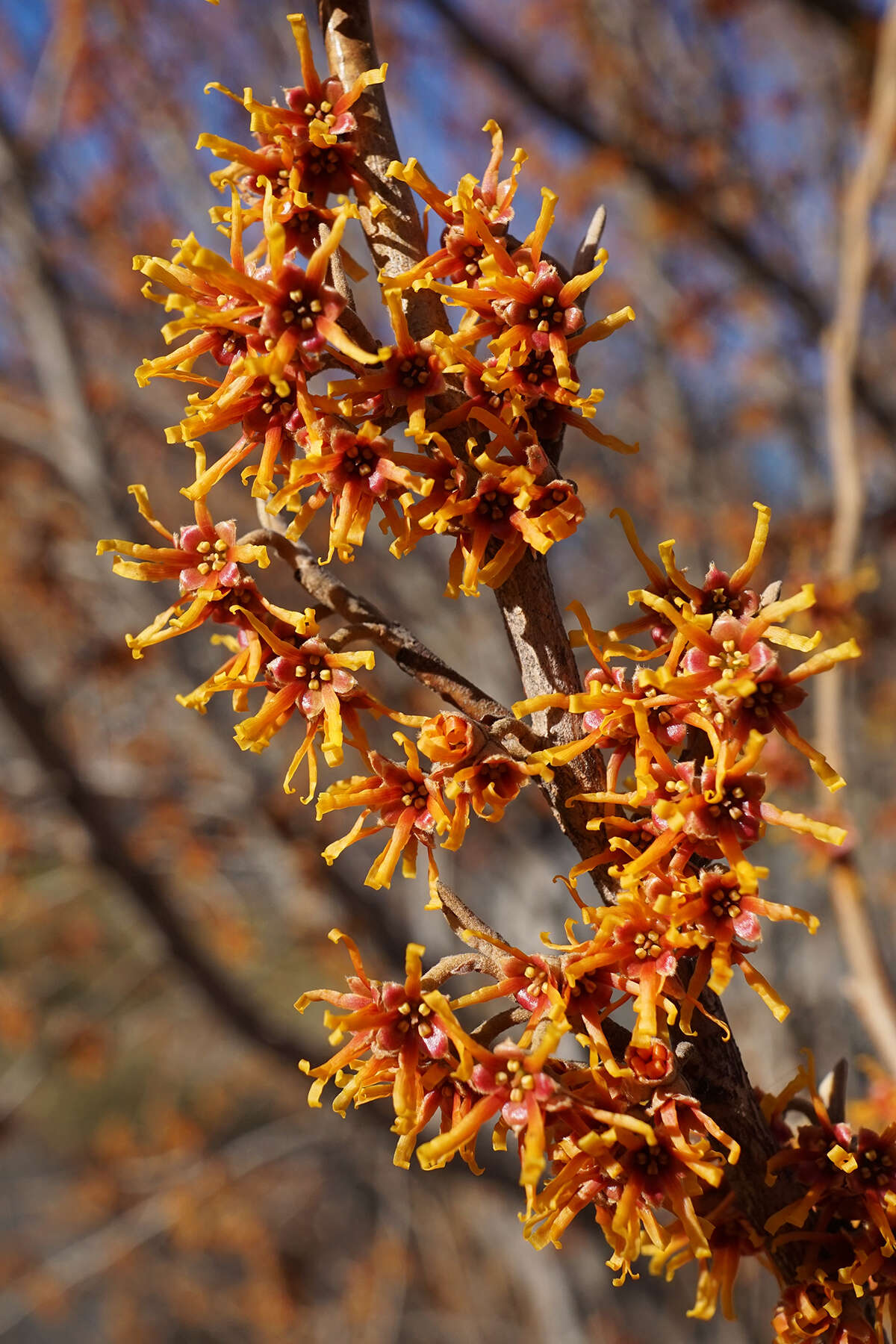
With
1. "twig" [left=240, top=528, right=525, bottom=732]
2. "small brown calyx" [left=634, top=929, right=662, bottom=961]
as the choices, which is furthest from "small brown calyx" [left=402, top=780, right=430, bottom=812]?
"small brown calyx" [left=634, top=929, right=662, bottom=961]

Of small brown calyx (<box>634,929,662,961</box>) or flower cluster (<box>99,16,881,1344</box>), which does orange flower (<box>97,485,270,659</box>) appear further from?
small brown calyx (<box>634,929,662,961</box>)

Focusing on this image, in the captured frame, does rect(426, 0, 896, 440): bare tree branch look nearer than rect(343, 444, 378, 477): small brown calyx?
No

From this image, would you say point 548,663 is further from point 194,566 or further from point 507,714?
point 194,566

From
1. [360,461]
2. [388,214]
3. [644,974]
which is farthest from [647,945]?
[388,214]

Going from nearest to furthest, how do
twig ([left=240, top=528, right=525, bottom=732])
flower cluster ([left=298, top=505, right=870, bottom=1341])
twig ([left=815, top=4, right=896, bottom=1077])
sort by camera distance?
flower cluster ([left=298, top=505, right=870, bottom=1341]) → twig ([left=240, top=528, right=525, bottom=732]) → twig ([left=815, top=4, right=896, bottom=1077])

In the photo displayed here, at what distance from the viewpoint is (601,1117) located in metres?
1.15

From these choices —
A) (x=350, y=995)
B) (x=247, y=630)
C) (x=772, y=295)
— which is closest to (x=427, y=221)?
(x=247, y=630)

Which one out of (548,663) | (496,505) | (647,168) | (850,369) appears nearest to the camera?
(496,505)

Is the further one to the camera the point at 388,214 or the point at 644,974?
the point at 388,214

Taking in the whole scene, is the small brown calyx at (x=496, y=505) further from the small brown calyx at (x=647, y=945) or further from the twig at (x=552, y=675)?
the small brown calyx at (x=647, y=945)

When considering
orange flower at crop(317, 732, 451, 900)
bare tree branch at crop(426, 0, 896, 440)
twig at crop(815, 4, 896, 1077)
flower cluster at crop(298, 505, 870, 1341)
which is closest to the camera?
flower cluster at crop(298, 505, 870, 1341)

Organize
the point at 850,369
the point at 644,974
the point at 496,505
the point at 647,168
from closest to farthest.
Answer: the point at 644,974 < the point at 496,505 < the point at 850,369 < the point at 647,168

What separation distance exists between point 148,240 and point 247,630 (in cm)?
692

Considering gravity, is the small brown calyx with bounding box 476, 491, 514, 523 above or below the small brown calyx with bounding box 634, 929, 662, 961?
above
